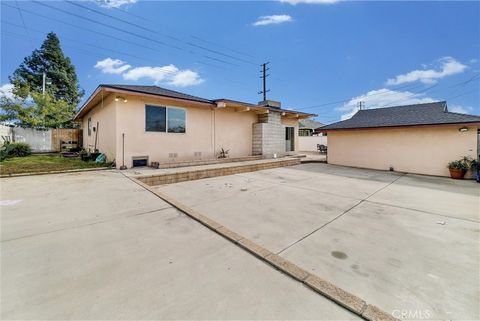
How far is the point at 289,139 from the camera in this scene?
1407 cm

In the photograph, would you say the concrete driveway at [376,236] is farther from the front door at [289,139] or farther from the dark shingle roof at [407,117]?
the front door at [289,139]

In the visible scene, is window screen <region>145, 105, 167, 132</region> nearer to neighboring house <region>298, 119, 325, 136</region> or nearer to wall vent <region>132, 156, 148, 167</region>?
wall vent <region>132, 156, 148, 167</region>

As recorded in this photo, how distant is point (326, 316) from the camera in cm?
138

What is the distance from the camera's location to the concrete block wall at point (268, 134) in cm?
1161

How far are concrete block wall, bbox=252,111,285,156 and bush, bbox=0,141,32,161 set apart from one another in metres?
12.4

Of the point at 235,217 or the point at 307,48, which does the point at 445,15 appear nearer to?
the point at 307,48

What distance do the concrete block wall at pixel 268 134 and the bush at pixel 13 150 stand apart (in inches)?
487

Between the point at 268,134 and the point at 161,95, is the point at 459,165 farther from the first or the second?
the point at 161,95

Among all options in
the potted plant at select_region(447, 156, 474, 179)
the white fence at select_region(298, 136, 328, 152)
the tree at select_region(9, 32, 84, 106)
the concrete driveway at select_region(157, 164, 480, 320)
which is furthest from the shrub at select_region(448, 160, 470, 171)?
the tree at select_region(9, 32, 84, 106)

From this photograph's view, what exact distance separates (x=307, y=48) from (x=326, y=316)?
61.2ft

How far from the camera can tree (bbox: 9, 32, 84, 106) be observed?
21312 millimetres

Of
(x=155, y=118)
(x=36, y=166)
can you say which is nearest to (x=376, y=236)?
A: (x=155, y=118)

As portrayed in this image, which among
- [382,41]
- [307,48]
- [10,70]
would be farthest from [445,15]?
[10,70]

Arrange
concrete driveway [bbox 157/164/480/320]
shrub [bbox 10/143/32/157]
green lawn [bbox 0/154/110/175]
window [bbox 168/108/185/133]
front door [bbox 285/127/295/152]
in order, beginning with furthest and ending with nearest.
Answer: front door [bbox 285/127/295/152] < shrub [bbox 10/143/32/157] < window [bbox 168/108/185/133] < green lawn [bbox 0/154/110/175] < concrete driveway [bbox 157/164/480/320]
